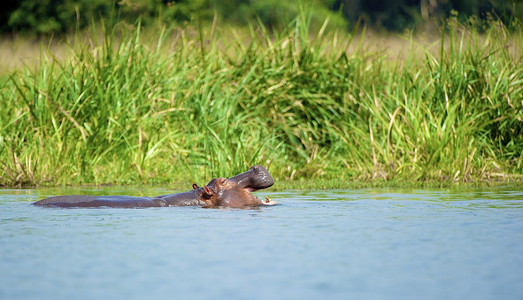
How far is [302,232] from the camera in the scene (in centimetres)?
432

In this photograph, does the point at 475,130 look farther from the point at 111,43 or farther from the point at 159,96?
the point at 111,43

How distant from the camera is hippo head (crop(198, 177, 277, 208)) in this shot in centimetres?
553

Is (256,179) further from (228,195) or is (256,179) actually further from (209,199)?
(209,199)

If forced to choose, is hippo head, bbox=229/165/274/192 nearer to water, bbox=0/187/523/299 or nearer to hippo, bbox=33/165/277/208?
hippo, bbox=33/165/277/208

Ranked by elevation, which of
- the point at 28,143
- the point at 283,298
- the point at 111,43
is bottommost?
the point at 283,298

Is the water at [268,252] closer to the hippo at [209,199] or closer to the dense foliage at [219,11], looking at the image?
the hippo at [209,199]

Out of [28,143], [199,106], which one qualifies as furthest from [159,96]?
[28,143]

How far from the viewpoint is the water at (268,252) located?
2934 millimetres

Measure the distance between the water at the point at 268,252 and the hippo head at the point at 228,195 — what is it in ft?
0.74

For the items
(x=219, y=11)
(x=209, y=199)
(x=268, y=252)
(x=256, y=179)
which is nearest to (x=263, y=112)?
(x=209, y=199)

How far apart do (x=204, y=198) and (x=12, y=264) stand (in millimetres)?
2310

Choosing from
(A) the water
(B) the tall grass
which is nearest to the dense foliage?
(B) the tall grass

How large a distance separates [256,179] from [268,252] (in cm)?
174

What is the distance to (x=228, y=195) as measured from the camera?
5.55 meters
